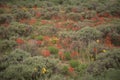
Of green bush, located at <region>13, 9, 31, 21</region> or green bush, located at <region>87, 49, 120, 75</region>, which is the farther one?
green bush, located at <region>13, 9, 31, 21</region>

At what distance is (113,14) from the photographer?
16266 millimetres

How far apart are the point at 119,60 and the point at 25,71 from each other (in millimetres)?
3922

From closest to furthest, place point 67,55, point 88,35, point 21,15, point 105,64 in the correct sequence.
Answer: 1. point 105,64
2. point 67,55
3. point 88,35
4. point 21,15

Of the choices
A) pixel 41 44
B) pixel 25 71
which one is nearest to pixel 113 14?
pixel 41 44

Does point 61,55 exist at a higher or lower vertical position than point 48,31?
lower

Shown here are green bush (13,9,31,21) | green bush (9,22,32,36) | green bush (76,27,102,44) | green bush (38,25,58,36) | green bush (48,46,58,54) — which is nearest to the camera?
green bush (48,46,58,54)

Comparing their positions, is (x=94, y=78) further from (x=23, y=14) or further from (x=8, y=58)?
(x=23, y=14)

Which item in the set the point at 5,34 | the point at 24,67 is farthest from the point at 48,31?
the point at 24,67

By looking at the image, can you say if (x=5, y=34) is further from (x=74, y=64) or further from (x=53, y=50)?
(x=74, y=64)

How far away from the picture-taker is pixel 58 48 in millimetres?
9109

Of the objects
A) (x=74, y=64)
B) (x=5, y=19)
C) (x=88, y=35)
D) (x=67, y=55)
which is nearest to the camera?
(x=74, y=64)

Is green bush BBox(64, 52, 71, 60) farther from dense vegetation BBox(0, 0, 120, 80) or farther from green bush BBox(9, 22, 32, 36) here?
green bush BBox(9, 22, 32, 36)

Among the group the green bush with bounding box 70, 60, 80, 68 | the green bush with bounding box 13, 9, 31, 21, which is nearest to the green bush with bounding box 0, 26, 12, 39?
the green bush with bounding box 13, 9, 31, 21

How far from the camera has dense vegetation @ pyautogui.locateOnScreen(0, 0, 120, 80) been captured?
6270 millimetres
